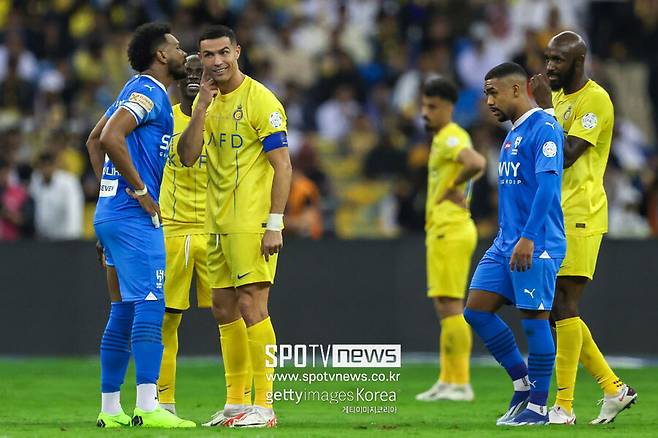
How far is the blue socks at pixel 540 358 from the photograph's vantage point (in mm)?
9688

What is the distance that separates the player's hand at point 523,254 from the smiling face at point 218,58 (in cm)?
219

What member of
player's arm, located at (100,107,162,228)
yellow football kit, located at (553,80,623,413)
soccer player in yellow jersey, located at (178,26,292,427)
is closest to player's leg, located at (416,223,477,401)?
yellow football kit, located at (553,80,623,413)

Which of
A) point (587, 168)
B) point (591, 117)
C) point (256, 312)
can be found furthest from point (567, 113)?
point (256, 312)

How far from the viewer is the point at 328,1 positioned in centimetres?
2209

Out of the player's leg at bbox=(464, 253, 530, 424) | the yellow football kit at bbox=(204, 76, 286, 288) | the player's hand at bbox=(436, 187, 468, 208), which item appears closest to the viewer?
the yellow football kit at bbox=(204, 76, 286, 288)

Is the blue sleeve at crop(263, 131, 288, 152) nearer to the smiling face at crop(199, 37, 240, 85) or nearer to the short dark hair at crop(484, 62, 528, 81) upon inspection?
the smiling face at crop(199, 37, 240, 85)

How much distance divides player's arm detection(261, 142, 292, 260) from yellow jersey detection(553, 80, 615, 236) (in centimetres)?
201

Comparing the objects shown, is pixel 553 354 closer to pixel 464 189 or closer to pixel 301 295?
pixel 464 189

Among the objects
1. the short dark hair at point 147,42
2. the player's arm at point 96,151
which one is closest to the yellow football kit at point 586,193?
the short dark hair at point 147,42

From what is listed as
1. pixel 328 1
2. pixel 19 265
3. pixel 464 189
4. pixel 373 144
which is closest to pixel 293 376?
pixel 464 189

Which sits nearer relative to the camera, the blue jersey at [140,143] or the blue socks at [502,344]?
the blue jersey at [140,143]

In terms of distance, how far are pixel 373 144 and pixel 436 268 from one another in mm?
6735

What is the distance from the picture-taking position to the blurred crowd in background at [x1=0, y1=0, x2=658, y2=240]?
18.0 m

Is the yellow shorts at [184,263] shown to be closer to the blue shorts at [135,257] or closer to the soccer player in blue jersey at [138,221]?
the soccer player in blue jersey at [138,221]
